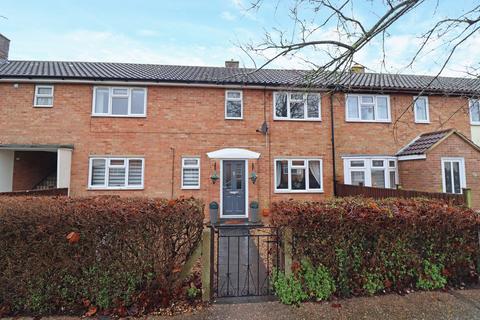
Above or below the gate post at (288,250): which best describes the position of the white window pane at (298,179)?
above

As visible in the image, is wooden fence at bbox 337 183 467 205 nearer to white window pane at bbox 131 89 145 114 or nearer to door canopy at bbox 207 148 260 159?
door canopy at bbox 207 148 260 159

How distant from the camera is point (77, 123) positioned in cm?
977

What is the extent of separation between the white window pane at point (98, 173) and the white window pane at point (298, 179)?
7583mm

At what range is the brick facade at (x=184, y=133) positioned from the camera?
31.6ft

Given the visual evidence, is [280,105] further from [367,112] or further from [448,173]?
[448,173]

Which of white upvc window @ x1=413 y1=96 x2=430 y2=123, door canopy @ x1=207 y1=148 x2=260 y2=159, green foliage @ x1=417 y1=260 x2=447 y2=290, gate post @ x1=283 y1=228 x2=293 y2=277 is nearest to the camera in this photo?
gate post @ x1=283 y1=228 x2=293 y2=277

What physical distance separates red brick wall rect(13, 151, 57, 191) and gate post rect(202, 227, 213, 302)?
35.8 feet

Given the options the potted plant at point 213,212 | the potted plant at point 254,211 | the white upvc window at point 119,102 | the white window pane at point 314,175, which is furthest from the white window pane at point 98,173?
the white window pane at point 314,175

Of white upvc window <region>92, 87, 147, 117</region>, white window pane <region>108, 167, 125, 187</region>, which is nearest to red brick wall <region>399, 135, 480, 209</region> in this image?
white upvc window <region>92, 87, 147, 117</region>

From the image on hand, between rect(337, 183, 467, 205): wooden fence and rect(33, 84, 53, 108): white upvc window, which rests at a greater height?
rect(33, 84, 53, 108): white upvc window

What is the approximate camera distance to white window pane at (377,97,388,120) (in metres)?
11.0

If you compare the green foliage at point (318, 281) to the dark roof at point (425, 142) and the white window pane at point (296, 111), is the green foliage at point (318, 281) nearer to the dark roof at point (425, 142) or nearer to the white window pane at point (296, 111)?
the white window pane at point (296, 111)

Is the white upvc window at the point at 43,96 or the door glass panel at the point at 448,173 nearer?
the door glass panel at the point at 448,173

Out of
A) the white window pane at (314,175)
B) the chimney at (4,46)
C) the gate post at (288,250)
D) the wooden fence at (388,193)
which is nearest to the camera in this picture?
the gate post at (288,250)
